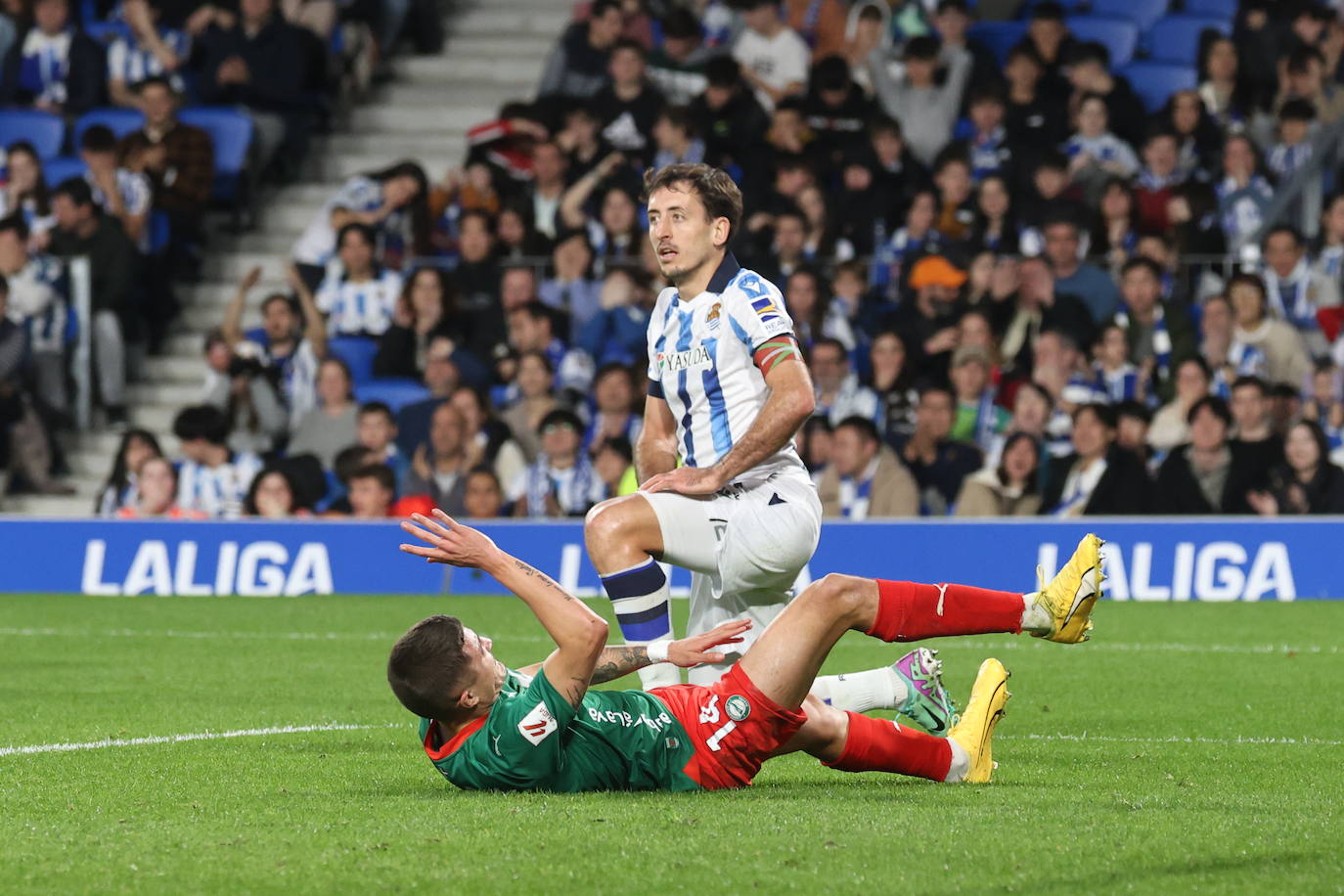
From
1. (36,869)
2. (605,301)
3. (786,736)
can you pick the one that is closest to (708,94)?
(605,301)

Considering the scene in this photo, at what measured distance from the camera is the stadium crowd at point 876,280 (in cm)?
1517

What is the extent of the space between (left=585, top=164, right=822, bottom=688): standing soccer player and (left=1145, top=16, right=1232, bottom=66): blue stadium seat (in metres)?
13.0

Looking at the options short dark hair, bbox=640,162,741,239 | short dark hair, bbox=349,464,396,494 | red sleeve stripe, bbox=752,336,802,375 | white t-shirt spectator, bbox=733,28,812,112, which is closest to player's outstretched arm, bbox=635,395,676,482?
red sleeve stripe, bbox=752,336,802,375

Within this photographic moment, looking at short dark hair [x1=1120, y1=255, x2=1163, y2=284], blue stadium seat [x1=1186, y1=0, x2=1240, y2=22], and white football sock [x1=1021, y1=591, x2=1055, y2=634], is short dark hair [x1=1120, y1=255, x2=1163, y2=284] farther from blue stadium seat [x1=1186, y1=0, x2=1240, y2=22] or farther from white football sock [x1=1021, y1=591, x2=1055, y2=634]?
white football sock [x1=1021, y1=591, x2=1055, y2=634]

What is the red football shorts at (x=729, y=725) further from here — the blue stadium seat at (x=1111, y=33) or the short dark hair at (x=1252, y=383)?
the blue stadium seat at (x=1111, y=33)

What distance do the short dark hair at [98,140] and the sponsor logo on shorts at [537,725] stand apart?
45.1 ft

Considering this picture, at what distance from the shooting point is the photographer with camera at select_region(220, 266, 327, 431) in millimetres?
17156

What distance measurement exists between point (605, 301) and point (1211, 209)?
4.89 metres

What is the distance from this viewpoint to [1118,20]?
1936 centimetres

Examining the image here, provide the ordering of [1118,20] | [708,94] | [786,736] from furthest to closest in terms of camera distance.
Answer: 1. [1118,20]
2. [708,94]
3. [786,736]

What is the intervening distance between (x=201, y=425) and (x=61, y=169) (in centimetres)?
449

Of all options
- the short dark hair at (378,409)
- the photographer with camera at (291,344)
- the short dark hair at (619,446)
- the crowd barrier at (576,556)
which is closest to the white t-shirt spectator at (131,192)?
the photographer with camera at (291,344)

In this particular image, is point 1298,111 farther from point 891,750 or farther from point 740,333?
point 891,750

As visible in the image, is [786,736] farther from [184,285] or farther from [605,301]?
[184,285]
